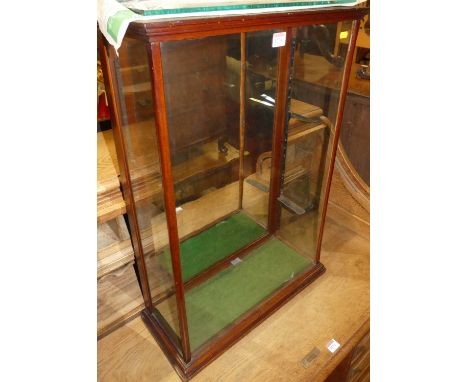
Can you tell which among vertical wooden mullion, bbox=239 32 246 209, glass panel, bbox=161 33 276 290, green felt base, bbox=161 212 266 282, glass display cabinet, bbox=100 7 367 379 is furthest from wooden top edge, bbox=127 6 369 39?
green felt base, bbox=161 212 266 282

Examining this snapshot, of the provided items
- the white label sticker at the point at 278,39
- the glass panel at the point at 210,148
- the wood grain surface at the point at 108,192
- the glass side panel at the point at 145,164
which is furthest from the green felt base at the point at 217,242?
the white label sticker at the point at 278,39

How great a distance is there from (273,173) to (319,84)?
1.25 ft

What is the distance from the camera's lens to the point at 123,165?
862 mm

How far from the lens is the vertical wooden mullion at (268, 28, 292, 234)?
1.11 m


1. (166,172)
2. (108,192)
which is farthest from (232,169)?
(166,172)

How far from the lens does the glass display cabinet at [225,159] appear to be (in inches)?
30.0

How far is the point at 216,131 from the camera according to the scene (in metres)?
1.36

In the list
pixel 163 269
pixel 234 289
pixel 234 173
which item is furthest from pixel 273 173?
pixel 163 269

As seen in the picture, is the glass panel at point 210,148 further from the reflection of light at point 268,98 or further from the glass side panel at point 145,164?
the glass side panel at point 145,164

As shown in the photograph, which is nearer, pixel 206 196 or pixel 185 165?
pixel 185 165

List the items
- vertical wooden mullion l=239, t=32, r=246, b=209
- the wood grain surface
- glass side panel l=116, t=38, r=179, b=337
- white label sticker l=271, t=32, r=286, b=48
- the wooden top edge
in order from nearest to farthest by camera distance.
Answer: the wooden top edge < glass side panel l=116, t=38, r=179, b=337 < the wood grain surface < white label sticker l=271, t=32, r=286, b=48 < vertical wooden mullion l=239, t=32, r=246, b=209

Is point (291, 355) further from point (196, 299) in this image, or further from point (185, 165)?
point (185, 165)

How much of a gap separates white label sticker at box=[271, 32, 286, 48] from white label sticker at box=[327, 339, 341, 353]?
918 millimetres

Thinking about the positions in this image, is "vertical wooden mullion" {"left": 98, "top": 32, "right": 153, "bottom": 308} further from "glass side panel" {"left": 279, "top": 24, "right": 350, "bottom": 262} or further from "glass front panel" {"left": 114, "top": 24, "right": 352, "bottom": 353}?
"glass side panel" {"left": 279, "top": 24, "right": 350, "bottom": 262}
